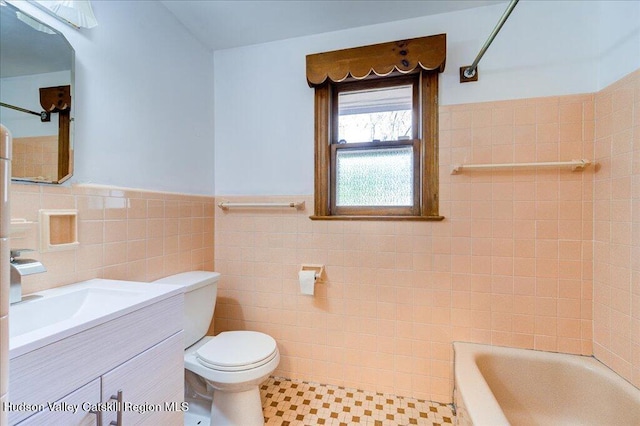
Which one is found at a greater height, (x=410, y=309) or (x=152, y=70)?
(x=152, y=70)

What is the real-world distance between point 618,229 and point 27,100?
2.57 metres

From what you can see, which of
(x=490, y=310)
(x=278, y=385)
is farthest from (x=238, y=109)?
(x=490, y=310)

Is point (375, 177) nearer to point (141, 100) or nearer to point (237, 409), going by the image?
point (141, 100)

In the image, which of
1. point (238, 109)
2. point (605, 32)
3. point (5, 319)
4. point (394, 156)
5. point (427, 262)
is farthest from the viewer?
point (238, 109)

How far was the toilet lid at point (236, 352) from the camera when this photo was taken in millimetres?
1300

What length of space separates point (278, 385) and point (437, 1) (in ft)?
8.24

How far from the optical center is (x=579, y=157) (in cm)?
146

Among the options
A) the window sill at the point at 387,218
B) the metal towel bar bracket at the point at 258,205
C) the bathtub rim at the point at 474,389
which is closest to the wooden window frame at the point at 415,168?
the window sill at the point at 387,218

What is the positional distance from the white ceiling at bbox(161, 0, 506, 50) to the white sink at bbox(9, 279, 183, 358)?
156 cm

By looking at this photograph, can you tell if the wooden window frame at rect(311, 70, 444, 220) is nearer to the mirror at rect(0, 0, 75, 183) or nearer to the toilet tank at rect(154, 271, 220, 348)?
the toilet tank at rect(154, 271, 220, 348)

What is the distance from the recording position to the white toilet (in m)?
1.30

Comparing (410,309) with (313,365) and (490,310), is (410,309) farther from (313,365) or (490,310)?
(313,365)

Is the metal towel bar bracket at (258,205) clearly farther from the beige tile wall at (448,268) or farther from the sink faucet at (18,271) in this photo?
the sink faucet at (18,271)

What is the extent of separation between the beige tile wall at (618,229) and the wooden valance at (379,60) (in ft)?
2.77
